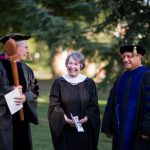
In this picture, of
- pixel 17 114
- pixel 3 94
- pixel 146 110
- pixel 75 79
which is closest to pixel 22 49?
pixel 3 94

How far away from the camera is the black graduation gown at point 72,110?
23.3 feet

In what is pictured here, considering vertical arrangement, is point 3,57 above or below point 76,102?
above

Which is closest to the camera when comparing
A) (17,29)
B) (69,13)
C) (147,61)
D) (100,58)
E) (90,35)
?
(147,61)

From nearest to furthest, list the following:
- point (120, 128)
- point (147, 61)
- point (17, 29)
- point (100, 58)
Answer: point (120, 128), point (147, 61), point (100, 58), point (17, 29)

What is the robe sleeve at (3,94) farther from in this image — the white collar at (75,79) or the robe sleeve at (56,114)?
the white collar at (75,79)

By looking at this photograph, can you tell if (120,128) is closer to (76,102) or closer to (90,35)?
(76,102)

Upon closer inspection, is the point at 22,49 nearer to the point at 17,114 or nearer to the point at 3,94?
the point at 3,94

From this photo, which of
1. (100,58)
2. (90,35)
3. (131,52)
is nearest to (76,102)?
(131,52)

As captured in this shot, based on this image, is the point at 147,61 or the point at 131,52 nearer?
the point at 131,52

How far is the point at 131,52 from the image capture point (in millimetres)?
6691

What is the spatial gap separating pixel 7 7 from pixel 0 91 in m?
20.2

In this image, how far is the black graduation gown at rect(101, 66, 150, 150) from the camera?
6590 millimetres

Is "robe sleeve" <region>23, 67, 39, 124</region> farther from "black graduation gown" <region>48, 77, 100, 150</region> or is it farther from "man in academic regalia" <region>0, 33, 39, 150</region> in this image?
"black graduation gown" <region>48, 77, 100, 150</region>

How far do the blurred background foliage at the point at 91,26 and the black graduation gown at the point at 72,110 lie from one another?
4.54m
